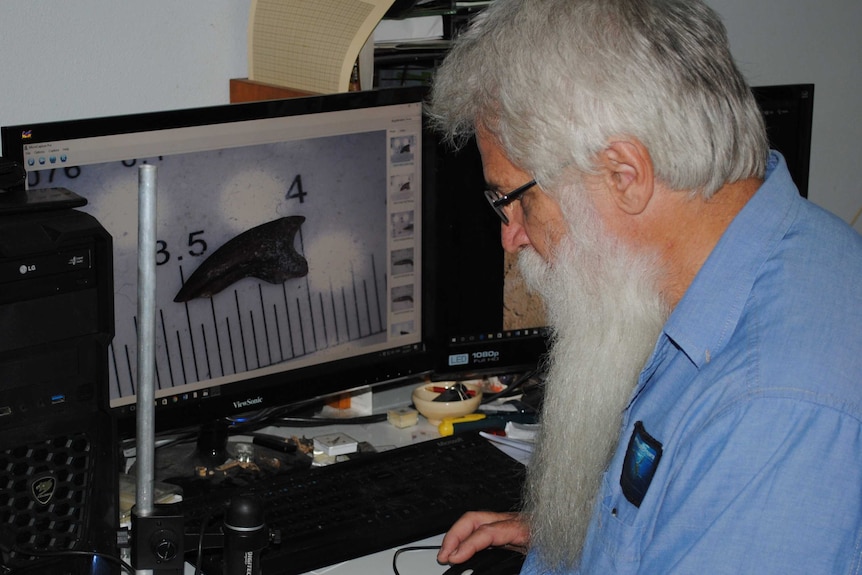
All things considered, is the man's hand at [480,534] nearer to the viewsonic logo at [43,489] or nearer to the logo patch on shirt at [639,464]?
the logo patch on shirt at [639,464]

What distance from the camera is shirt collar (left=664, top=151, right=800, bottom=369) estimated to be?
0.99 metres

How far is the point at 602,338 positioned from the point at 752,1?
1662 mm

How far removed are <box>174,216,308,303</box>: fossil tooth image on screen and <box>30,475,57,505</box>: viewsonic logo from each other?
0.38 meters

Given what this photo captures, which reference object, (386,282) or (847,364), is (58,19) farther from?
(847,364)

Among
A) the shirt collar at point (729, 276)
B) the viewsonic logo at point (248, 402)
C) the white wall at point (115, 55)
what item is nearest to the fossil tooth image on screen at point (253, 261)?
the viewsonic logo at point (248, 402)

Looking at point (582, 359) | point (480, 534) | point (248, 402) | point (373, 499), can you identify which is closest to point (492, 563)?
point (480, 534)

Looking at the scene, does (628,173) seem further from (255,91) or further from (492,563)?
(255,91)

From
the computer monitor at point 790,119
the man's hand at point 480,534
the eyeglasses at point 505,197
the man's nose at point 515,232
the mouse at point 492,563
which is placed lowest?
the mouse at point 492,563

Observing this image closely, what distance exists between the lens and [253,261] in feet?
4.54

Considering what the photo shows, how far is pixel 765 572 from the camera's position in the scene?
869 millimetres

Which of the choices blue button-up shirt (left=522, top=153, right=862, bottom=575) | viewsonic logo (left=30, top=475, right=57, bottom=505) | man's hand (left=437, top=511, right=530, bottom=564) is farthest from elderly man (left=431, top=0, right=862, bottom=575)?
viewsonic logo (left=30, top=475, right=57, bottom=505)

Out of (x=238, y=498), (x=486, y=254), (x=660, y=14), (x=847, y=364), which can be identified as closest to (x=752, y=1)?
(x=486, y=254)

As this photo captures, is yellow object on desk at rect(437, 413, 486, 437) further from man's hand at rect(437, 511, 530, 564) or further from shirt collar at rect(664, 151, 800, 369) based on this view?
shirt collar at rect(664, 151, 800, 369)

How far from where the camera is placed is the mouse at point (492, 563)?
127 cm
